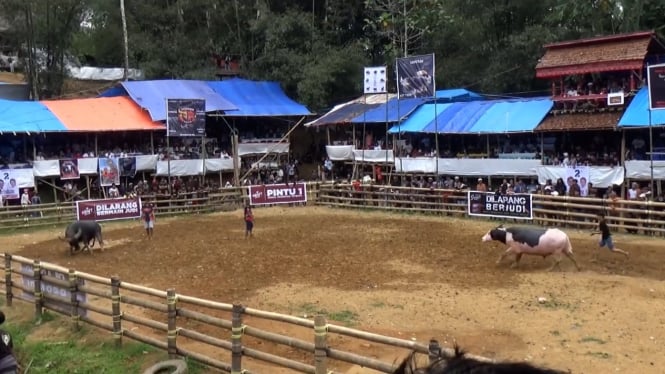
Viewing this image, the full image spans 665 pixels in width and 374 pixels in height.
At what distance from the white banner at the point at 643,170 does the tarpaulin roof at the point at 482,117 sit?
5022mm

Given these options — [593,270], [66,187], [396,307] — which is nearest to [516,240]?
[593,270]

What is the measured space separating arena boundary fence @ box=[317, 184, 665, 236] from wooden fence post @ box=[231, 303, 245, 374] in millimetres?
15934

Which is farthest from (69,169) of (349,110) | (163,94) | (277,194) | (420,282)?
(420,282)

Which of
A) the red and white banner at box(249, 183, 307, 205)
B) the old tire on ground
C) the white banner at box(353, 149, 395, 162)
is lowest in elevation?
the old tire on ground

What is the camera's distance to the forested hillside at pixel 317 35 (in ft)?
123

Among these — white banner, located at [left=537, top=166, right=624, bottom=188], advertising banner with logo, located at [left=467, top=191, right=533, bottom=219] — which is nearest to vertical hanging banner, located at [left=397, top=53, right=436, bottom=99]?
advertising banner with logo, located at [left=467, top=191, right=533, bottom=219]

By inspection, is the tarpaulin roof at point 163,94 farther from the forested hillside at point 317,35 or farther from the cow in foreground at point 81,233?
the cow in foreground at point 81,233

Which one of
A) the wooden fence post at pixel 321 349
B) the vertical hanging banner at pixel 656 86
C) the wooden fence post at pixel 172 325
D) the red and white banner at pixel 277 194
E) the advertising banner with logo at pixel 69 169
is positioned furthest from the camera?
the advertising banner with logo at pixel 69 169

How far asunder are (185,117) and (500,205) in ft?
47.8

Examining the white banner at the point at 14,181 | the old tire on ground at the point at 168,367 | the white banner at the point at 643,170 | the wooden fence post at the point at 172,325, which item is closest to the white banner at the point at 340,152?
the white banner at the point at 14,181

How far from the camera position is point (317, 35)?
44406 millimetres

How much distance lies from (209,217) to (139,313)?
1619cm

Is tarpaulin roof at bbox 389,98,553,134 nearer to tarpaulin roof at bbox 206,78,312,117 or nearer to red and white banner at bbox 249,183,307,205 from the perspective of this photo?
red and white banner at bbox 249,183,307,205

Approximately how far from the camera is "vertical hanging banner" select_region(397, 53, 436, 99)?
2802 cm
